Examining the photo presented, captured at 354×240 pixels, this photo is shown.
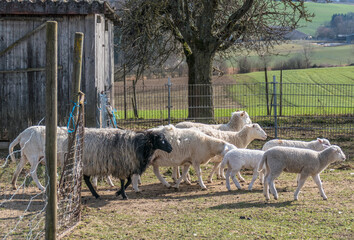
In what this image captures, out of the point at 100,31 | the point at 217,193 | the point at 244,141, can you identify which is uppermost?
the point at 100,31

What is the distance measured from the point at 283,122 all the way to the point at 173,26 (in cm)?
561

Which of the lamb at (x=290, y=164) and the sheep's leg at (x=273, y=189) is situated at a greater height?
the lamb at (x=290, y=164)

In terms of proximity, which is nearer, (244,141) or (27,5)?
(244,141)

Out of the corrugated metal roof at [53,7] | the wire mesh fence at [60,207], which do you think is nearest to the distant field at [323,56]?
the corrugated metal roof at [53,7]

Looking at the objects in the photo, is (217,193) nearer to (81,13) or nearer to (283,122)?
(81,13)

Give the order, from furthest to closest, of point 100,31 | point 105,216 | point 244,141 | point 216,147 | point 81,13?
1. point 100,31
2. point 81,13
3. point 244,141
4. point 216,147
5. point 105,216

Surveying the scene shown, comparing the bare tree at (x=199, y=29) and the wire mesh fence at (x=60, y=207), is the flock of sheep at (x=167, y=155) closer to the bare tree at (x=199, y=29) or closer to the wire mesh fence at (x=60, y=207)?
the wire mesh fence at (x=60, y=207)

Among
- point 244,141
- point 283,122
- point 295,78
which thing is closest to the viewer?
point 244,141

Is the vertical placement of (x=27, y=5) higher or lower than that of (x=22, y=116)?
higher

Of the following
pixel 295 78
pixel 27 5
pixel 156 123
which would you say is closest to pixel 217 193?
pixel 27 5

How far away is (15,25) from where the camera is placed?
12.2m

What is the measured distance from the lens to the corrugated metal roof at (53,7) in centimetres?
1177

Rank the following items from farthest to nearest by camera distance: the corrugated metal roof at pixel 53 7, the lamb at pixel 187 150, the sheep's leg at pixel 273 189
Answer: the corrugated metal roof at pixel 53 7
the lamb at pixel 187 150
the sheep's leg at pixel 273 189

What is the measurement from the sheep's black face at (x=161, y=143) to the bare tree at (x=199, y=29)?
682 centimetres
